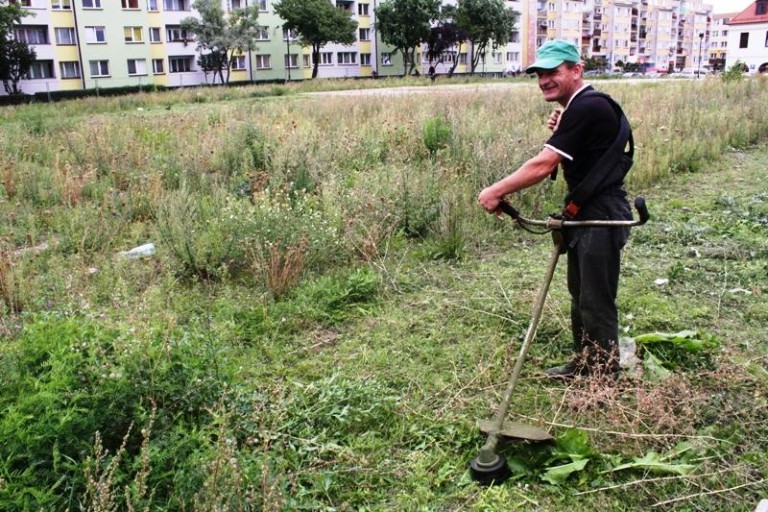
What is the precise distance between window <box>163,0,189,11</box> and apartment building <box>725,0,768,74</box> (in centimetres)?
4990

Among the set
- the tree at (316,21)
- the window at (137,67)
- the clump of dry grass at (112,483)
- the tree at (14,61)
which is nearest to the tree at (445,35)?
the tree at (316,21)

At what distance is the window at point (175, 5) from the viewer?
52906mm

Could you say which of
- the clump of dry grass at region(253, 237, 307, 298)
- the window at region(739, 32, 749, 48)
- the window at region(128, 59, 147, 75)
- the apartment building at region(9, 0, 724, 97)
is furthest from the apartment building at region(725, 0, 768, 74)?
the clump of dry grass at region(253, 237, 307, 298)

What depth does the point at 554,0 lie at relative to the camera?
90.3 meters

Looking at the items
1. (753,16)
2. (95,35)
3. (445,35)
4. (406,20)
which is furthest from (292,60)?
(753,16)

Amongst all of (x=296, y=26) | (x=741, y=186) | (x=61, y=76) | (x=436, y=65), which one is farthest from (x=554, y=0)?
(x=741, y=186)

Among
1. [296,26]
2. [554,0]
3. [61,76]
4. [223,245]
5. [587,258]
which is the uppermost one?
[554,0]

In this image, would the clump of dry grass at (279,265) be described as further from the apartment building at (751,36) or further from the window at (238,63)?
the apartment building at (751,36)

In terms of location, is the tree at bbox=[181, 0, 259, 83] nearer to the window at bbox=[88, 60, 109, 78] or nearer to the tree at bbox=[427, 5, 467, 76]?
the window at bbox=[88, 60, 109, 78]

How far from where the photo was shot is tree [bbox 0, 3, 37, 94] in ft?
137

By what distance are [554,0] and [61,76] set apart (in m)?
67.6

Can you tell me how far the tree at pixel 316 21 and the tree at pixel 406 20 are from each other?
3.86 meters

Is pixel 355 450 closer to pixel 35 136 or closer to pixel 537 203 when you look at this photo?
pixel 537 203

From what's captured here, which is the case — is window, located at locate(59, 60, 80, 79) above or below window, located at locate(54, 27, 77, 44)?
below
